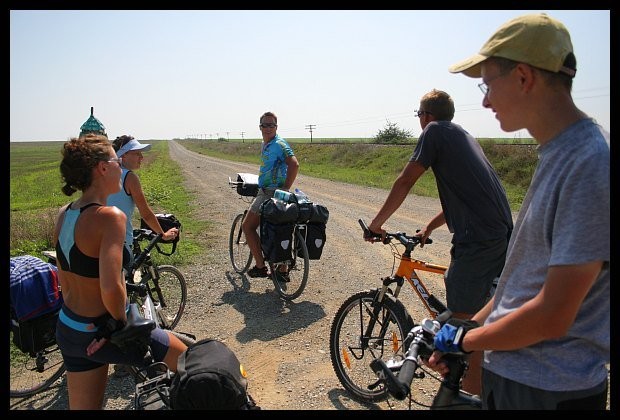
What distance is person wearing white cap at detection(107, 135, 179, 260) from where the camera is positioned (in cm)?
436

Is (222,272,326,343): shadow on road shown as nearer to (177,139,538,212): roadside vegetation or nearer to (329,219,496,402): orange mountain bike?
(329,219,496,402): orange mountain bike

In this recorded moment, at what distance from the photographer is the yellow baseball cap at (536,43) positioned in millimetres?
1448

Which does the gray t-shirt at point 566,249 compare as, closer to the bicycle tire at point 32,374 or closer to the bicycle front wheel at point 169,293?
the bicycle tire at point 32,374

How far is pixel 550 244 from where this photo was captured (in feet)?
4.74

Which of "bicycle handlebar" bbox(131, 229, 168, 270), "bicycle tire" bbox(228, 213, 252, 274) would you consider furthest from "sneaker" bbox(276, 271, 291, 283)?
"bicycle handlebar" bbox(131, 229, 168, 270)

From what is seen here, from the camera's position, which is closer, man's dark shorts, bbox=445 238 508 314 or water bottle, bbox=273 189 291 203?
man's dark shorts, bbox=445 238 508 314

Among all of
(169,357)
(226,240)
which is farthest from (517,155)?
(169,357)

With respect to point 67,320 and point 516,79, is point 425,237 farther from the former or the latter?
point 67,320

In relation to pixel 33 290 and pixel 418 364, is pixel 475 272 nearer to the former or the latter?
pixel 418 364

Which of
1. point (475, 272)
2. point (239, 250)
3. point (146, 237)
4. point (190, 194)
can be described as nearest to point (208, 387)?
point (475, 272)

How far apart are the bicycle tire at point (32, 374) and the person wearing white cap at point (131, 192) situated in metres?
1.19

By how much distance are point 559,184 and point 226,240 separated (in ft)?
28.0

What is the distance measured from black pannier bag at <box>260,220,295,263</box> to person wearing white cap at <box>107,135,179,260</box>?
1.27 m

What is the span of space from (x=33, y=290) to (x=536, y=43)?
11.5 ft
